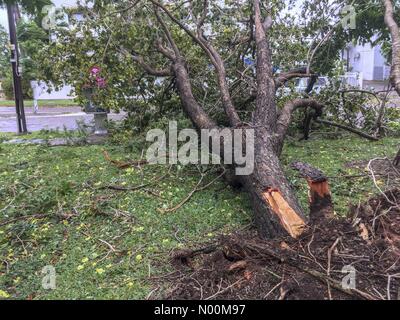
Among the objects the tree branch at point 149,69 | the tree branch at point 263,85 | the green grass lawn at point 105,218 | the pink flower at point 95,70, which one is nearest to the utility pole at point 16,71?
the green grass lawn at point 105,218

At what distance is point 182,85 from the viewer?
565 centimetres

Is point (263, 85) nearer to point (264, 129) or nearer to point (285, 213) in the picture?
point (264, 129)

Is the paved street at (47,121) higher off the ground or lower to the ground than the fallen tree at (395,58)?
lower

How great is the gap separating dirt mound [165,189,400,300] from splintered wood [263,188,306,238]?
129 millimetres

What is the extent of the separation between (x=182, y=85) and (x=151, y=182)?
1627 mm

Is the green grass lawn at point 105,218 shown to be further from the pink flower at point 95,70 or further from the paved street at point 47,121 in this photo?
the paved street at point 47,121

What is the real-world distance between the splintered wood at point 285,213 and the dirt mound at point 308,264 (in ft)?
0.42

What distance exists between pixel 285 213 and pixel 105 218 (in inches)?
67.1

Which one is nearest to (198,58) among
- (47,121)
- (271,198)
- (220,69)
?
(220,69)

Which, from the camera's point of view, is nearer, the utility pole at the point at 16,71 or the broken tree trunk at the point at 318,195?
the broken tree trunk at the point at 318,195

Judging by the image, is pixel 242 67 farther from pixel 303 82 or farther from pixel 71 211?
pixel 71 211

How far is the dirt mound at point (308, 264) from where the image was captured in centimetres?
237

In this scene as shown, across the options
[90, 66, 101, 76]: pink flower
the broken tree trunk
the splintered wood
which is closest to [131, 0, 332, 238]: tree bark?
the splintered wood
